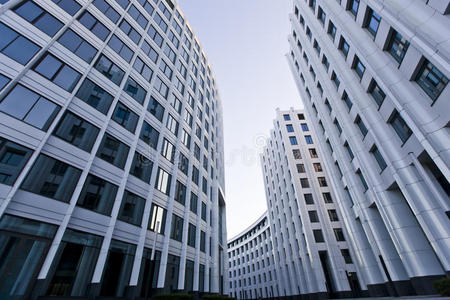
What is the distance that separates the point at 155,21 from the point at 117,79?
12990 mm

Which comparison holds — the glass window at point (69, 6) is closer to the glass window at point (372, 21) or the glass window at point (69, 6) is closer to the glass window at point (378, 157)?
the glass window at point (372, 21)

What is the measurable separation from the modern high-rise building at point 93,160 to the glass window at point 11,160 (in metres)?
0.04

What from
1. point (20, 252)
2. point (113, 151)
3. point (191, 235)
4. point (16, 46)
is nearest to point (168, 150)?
point (113, 151)

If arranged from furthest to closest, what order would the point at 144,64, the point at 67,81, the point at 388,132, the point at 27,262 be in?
the point at 144,64, the point at 388,132, the point at 67,81, the point at 27,262

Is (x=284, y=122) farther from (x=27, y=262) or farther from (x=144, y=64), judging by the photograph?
(x=27, y=262)

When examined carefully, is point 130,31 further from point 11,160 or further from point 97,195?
Result: point 97,195

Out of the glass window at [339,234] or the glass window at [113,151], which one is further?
the glass window at [339,234]

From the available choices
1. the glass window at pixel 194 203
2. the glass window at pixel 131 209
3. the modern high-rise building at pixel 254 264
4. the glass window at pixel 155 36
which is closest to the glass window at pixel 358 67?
the glass window at pixel 194 203

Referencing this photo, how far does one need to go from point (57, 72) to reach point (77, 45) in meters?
3.33

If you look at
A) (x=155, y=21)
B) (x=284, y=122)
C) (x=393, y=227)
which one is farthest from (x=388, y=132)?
(x=284, y=122)

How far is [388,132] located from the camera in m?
16.4

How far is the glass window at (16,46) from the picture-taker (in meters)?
12.7

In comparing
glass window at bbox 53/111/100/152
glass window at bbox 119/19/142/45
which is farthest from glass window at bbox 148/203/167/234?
glass window at bbox 119/19/142/45

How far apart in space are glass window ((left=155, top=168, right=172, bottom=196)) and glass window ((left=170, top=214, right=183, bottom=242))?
279 centimetres
